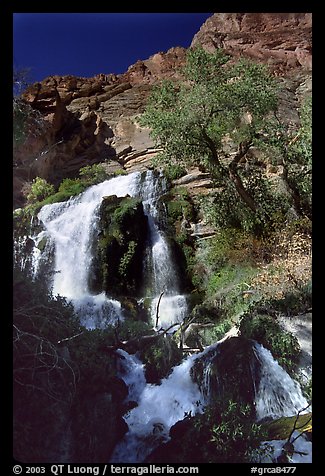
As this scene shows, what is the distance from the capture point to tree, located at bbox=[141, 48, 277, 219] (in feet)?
18.5

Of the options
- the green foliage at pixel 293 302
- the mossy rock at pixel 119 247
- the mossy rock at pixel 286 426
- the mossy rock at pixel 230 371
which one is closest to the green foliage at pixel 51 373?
the mossy rock at pixel 119 247

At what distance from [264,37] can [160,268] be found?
12.5 feet

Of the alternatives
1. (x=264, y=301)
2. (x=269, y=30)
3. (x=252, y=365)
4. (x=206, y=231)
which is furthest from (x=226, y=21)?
(x=252, y=365)

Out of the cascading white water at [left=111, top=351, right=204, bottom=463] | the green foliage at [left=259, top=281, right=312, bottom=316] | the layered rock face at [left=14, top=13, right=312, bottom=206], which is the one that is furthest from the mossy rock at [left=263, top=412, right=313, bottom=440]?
the layered rock face at [left=14, top=13, right=312, bottom=206]

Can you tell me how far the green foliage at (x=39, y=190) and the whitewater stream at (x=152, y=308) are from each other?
0.17m

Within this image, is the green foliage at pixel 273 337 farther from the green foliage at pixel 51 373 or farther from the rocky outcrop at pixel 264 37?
the rocky outcrop at pixel 264 37

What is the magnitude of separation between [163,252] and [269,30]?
358 centimetres

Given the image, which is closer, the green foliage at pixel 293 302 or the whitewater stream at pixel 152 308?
the whitewater stream at pixel 152 308

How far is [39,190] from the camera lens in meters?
5.57

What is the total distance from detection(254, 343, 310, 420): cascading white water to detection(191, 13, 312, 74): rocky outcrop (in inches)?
155

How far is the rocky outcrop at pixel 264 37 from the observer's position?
504cm

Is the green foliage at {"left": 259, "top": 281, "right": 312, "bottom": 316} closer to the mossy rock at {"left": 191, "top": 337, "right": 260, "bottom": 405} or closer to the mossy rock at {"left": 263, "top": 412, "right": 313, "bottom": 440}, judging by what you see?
the mossy rock at {"left": 191, "top": 337, "right": 260, "bottom": 405}
